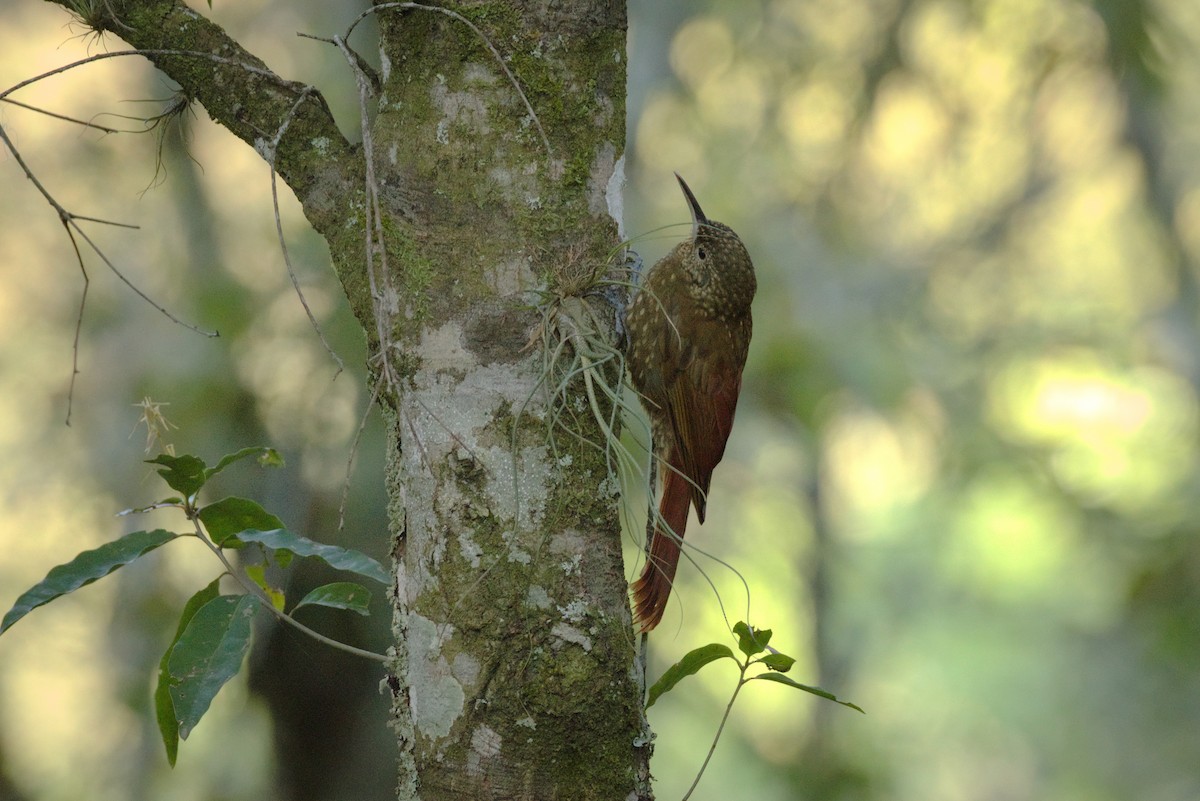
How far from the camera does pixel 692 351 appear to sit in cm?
228

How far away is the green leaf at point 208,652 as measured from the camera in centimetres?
139

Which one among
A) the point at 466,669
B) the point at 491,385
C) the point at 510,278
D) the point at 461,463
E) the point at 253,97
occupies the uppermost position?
the point at 253,97

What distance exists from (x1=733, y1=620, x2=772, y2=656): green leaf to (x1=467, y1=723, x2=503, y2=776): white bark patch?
1.24ft

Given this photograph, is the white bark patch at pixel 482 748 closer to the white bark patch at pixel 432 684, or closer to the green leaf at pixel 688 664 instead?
the white bark patch at pixel 432 684

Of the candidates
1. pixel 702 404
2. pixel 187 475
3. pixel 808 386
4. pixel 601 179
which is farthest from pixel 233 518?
pixel 808 386

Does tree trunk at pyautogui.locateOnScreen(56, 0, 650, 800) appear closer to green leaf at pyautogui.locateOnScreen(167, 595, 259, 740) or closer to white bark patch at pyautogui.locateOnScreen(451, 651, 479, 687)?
white bark patch at pyautogui.locateOnScreen(451, 651, 479, 687)

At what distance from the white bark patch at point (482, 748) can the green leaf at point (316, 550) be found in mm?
274

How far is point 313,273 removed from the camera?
3615mm

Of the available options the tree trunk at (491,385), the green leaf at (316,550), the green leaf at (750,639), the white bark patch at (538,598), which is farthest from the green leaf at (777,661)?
the green leaf at (316,550)

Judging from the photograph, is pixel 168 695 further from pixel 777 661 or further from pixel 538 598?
pixel 777 661

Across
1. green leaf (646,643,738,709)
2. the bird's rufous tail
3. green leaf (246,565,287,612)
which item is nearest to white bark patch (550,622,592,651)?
green leaf (646,643,738,709)

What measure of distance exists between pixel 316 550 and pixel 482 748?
0.40 meters

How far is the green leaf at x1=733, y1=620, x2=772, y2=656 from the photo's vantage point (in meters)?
1.48

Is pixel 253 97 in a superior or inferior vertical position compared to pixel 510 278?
superior
